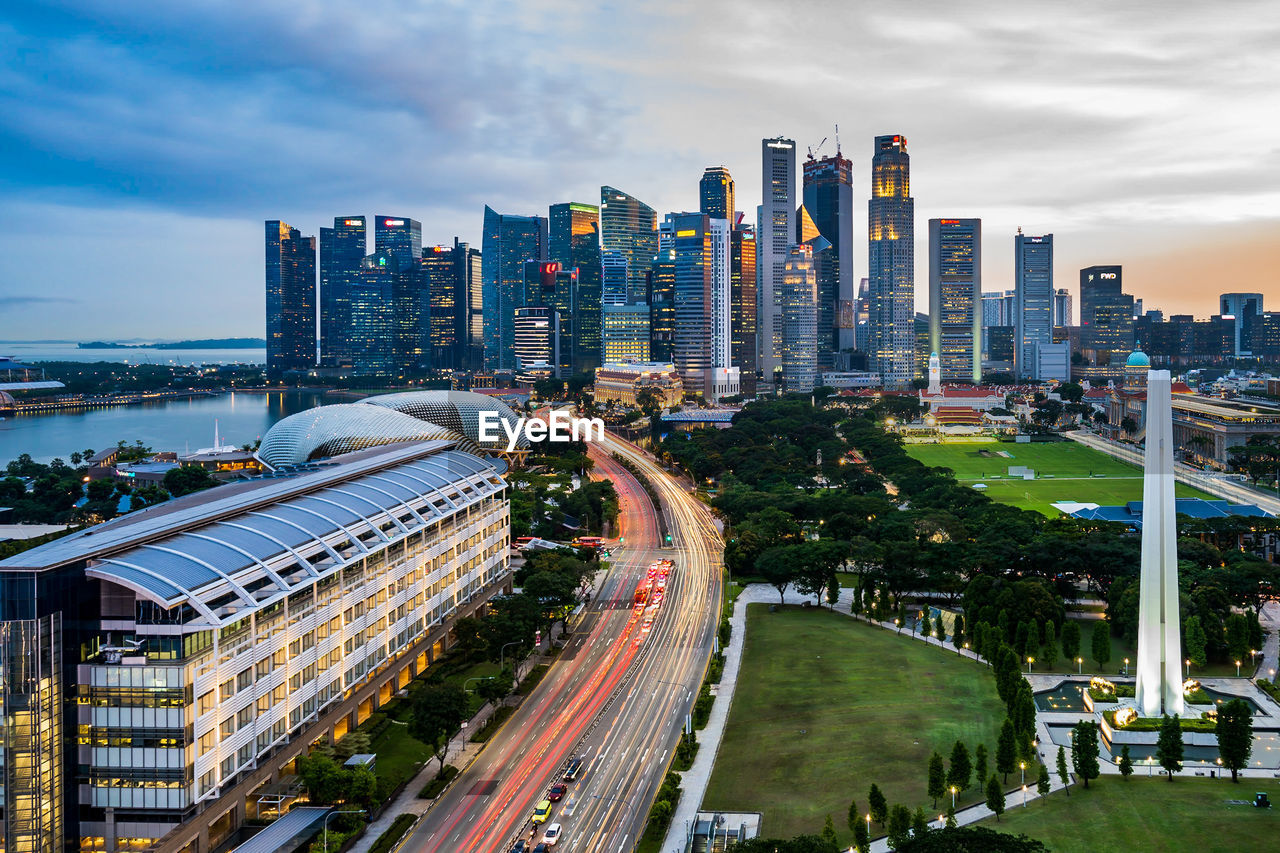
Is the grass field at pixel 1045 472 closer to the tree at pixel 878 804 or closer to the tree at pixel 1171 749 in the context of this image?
the tree at pixel 1171 749

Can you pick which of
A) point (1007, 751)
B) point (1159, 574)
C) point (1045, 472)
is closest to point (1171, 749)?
point (1007, 751)

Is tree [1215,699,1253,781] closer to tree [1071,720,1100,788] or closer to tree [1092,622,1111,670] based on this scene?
tree [1071,720,1100,788]

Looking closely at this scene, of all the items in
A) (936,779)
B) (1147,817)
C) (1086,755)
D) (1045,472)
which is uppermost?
(1045,472)

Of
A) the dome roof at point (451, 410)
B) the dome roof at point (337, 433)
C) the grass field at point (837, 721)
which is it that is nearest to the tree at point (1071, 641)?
the grass field at point (837, 721)

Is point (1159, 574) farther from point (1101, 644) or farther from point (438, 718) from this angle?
point (438, 718)

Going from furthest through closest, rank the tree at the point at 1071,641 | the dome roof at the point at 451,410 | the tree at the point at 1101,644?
1. the dome roof at the point at 451,410
2. the tree at the point at 1071,641
3. the tree at the point at 1101,644

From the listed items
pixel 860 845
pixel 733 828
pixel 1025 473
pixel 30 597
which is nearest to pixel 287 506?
pixel 30 597
